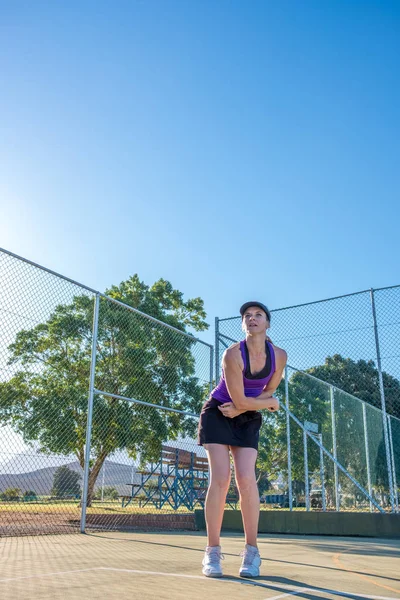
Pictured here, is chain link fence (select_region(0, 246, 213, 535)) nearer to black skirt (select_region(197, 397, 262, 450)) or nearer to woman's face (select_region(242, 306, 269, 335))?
black skirt (select_region(197, 397, 262, 450))

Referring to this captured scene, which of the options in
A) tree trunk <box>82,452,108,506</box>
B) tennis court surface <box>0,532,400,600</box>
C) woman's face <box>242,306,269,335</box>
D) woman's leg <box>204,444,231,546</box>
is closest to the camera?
tennis court surface <box>0,532,400,600</box>

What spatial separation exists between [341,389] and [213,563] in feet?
27.8

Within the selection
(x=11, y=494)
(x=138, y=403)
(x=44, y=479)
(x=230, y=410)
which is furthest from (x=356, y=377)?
(x=230, y=410)

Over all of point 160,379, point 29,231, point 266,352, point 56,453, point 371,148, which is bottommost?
point 56,453

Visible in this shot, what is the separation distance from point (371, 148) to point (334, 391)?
475cm

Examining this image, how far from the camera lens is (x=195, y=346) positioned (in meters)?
8.08

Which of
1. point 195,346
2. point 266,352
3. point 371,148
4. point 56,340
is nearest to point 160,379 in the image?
point 195,346

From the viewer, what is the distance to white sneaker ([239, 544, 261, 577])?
222 centimetres

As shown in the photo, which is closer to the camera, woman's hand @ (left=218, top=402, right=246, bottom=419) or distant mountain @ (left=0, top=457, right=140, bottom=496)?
woman's hand @ (left=218, top=402, right=246, bottom=419)

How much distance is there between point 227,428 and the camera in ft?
8.14

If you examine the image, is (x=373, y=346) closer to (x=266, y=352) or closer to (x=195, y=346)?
(x=195, y=346)

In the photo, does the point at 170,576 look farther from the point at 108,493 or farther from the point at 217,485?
the point at 108,493

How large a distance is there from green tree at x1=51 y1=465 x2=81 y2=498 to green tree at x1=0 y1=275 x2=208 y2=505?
0.24m

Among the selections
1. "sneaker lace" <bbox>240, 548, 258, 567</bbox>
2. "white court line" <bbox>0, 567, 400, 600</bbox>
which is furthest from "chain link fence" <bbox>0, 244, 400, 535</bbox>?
"sneaker lace" <bbox>240, 548, 258, 567</bbox>
